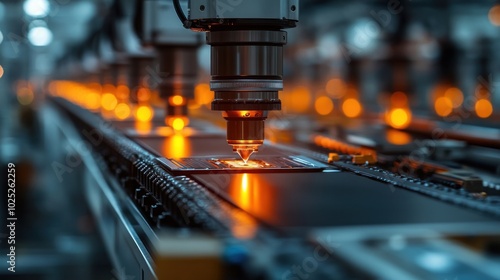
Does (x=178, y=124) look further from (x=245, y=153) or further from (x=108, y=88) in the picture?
(x=108, y=88)

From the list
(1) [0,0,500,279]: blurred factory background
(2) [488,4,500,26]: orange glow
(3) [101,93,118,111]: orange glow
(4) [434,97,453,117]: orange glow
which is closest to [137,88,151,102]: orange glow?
(1) [0,0,500,279]: blurred factory background

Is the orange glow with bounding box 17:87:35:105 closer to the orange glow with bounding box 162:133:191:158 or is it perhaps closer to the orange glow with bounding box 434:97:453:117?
the orange glow with bounding box 434:97:453:117

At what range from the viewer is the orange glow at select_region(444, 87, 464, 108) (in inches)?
342

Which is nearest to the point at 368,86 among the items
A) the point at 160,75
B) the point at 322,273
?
the point at 160,75

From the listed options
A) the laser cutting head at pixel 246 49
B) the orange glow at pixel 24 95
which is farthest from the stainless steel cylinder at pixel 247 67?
the orange glow at pixel 24 95

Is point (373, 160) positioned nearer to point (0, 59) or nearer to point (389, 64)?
point (389, 64)

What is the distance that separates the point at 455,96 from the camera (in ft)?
30.9

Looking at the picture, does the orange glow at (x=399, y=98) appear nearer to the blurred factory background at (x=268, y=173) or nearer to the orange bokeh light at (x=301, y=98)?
the blurred factory background at (x=268, y=173)

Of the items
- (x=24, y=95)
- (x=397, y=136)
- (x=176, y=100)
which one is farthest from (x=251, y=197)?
(x=24, y=95)

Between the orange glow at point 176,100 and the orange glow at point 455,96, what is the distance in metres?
4.02

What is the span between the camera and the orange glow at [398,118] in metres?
5.35

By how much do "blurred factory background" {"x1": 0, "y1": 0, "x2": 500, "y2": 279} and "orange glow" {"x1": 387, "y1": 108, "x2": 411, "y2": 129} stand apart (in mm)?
23

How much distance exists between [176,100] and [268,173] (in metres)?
2.58

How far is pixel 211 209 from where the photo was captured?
1942 millimetres
